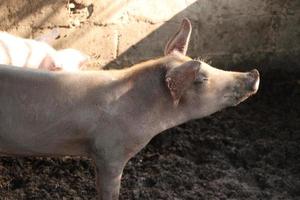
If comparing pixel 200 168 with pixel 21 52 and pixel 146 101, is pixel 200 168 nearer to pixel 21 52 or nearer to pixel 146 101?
pixel 146 101

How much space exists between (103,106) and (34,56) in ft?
4.05

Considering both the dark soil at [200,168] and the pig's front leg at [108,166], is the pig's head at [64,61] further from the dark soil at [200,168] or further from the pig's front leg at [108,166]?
the pig's front leg at [108,166]

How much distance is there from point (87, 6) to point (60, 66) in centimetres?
106

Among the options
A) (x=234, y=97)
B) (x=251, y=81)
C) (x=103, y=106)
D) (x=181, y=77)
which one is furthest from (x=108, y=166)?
(x=251, y=81)

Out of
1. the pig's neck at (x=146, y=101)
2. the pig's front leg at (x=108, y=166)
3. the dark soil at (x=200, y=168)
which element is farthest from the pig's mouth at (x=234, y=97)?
the dark soil at (x=200, y=168)

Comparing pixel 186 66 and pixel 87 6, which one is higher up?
pixel 186 66

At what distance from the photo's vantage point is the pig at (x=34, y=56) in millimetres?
3535

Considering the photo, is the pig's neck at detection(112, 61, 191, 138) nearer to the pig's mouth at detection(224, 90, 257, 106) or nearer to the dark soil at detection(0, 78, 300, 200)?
the pig's mouth at detection(224, 90, 257, 106)

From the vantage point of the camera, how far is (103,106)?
254 centimetres

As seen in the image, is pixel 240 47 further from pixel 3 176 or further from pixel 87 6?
pixel 3 176

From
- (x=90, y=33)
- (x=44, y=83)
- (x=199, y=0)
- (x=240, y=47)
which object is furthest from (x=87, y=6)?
(x=44, y=83)

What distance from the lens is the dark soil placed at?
131 inches

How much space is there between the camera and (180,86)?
2.48 meters

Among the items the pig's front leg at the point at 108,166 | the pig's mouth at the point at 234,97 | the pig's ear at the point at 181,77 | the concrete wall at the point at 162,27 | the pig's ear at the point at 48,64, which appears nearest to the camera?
the pig's ear at the point at 181,77
